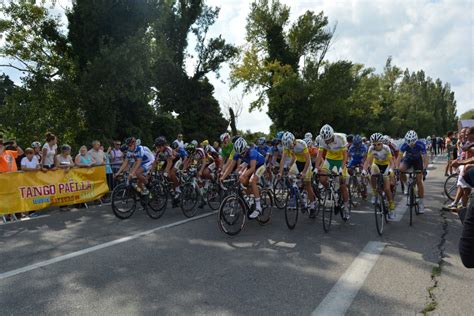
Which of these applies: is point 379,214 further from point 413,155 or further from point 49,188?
point 49,188

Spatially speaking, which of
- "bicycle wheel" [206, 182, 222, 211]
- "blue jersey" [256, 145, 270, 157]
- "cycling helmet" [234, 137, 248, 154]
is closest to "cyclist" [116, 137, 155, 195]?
"bicycle wheel" [206, 182, 222, 211]

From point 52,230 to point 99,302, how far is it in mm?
4201

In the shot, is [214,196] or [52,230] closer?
[52,230]

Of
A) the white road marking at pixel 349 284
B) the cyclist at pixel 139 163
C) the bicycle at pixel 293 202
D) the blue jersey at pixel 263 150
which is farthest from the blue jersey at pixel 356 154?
the cyclist at pixel 139 163

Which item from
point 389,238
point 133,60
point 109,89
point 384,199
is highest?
point 133,60

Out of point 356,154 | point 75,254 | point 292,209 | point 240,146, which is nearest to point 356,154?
point 356,154

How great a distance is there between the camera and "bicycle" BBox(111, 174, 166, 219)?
8.52m

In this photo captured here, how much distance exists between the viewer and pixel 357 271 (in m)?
4.86

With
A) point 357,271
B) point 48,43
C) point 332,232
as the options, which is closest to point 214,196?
point 332,232

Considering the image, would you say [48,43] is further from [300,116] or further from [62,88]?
[300,116]

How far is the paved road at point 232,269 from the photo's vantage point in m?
3.89

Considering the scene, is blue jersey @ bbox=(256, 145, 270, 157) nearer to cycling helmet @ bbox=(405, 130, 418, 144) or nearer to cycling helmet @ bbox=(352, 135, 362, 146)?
cycling helmet @ bbox=(352, 135, 362, 146)

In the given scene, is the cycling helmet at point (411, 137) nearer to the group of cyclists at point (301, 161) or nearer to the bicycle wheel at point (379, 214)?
the group of cyclists at point (301, 161)

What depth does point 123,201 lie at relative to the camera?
865 centimetres
